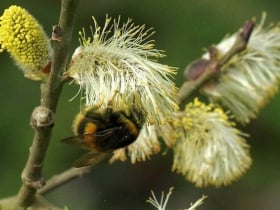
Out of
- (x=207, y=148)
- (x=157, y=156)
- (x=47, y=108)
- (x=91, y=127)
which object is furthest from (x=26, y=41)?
(x=157, y=156)

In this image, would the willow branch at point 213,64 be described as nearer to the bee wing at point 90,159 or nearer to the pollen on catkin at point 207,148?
the pollen on catkin at point 207,148

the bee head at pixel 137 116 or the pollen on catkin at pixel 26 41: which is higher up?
the pollen on catkin at pixel 26 41

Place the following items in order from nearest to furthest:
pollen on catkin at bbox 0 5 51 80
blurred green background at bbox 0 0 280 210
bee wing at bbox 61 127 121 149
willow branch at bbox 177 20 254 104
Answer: pollen on catkin at bbox 0 5 51 80, bee wing at bbox 61 127 121 149, willow branch at bbox 177 20 254 104, blurred green background at bbox 0 0 280 210

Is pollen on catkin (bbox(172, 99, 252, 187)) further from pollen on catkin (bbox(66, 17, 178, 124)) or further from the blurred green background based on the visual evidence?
the blurred green background

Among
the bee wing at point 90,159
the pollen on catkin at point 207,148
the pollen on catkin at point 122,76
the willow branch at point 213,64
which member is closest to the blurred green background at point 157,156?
the pollen on catkin at point 207,148

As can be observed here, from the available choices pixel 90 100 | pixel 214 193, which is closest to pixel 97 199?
pixel 214 193

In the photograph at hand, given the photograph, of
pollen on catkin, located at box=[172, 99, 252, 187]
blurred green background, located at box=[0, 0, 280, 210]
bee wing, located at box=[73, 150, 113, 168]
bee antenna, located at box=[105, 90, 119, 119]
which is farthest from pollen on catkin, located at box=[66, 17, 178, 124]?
blurred green background, located at box=[0, 0, 280, 210]

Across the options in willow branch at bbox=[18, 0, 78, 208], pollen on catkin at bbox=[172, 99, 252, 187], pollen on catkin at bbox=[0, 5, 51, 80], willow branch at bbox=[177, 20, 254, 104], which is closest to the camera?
willow branch at bbox=[18, 0, 78, 208]
